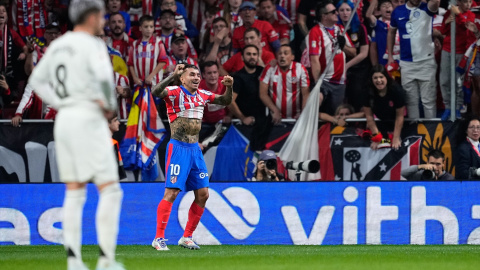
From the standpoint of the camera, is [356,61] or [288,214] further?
[356,61]

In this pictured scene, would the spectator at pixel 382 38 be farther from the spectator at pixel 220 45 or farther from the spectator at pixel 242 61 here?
the spectator at pixel 220 45

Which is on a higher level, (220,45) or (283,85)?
(220,45)

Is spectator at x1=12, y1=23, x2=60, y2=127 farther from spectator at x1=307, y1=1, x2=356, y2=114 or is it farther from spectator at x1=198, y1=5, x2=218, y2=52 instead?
spectator at x1=307, y1=1, x2=356, y2=114

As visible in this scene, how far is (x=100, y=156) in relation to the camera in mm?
6711

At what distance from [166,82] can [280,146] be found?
4320 mm

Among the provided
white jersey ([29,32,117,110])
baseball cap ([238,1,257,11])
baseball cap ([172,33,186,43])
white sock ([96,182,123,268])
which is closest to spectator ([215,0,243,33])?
baseball cap ([238,1,257,11])

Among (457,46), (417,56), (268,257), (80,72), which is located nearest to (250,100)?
(417,56)

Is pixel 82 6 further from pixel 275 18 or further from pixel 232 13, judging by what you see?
pixel 275 18

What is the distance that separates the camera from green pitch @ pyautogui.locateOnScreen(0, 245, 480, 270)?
8.55 meters

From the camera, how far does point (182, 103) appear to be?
35.3 feet

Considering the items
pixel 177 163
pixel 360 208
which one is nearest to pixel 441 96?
pixel 360 208

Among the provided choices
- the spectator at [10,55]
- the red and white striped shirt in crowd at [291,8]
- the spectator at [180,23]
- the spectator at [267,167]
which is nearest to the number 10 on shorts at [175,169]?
the spectator at [267,167]

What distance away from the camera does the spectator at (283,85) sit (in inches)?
573

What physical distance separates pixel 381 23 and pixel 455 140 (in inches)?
103
